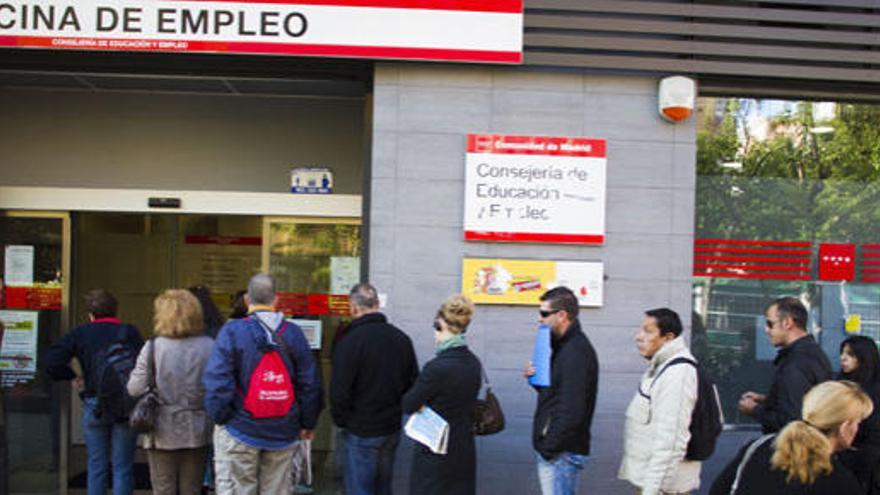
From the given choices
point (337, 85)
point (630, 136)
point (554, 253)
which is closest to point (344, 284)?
point (337, 85)

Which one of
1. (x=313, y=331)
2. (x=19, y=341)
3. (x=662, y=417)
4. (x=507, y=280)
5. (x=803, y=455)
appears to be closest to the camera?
(x=803, y=455)

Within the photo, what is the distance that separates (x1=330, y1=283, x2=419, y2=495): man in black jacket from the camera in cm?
515

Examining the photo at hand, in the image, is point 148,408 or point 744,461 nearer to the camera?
point 744,461

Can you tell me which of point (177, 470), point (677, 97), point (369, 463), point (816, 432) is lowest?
point (177, 470)

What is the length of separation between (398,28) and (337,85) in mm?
1530

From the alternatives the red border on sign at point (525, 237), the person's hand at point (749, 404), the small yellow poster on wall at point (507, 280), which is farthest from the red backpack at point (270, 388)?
the person's hand at point (749, 404)

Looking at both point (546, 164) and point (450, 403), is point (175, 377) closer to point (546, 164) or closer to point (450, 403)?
point (450, 403)

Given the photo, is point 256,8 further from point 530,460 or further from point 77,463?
point 77,463

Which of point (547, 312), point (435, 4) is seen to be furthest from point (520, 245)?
point (435, 4)

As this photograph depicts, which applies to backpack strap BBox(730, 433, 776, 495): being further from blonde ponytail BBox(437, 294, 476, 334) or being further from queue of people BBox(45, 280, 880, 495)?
blonde ponytail BBox(437, 294, 476, 334)

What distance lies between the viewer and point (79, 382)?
589cm

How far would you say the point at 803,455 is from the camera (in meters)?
2.81

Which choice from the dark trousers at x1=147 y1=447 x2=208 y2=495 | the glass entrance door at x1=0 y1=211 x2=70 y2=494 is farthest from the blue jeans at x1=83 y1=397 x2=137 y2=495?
the glass entrance door at x1=0 y1=211 x2=70 y2=494

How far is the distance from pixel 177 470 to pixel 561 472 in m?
2.44
